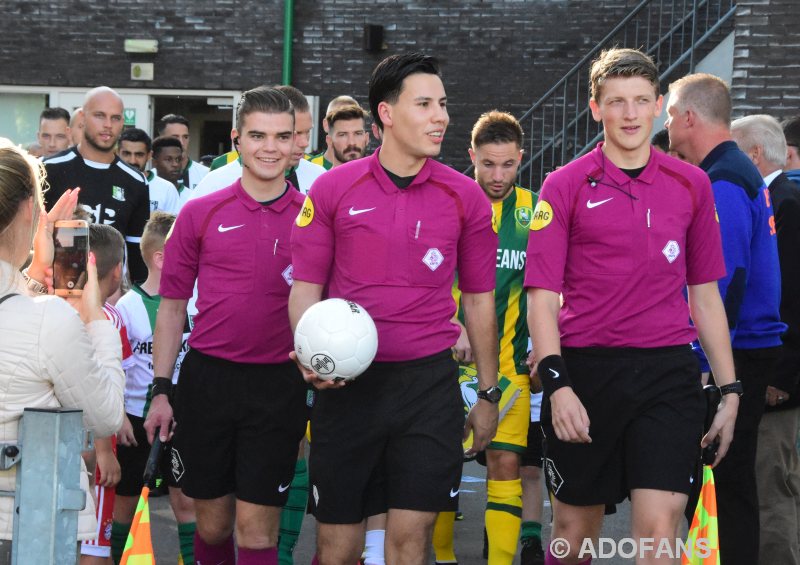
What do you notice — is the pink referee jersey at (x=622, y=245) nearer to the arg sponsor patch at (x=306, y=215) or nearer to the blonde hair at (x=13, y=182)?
the arg sponsor patch at (x=306, y=215)

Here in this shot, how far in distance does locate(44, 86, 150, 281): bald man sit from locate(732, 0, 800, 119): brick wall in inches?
230

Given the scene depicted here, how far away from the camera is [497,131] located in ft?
23.1

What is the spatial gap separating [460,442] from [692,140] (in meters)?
2.01

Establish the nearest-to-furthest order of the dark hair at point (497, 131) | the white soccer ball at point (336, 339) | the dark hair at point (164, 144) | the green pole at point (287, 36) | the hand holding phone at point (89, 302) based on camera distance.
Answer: the hand holding phone at point (89, 302), the white soccer ball at point (336, 339), the dark hair at point (497, 131), the dark hair at point (164, 144), the green pole at point (287, 36)

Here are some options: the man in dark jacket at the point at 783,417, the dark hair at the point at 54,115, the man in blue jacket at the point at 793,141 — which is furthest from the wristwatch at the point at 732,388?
the dark hair at the point at 54,115

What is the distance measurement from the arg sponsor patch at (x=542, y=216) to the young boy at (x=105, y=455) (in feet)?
6.37

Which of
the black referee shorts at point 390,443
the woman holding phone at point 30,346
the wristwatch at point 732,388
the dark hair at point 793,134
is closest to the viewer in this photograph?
the woman holding phone at point 30,346

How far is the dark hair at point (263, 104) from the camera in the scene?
5.67 metres

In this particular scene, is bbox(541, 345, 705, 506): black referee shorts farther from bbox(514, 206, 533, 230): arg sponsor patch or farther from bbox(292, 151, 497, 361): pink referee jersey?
bbox(514, 206, 533, 230): arg sponsor patch

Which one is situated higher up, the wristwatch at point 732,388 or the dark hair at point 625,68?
the dark hair at point 625,68

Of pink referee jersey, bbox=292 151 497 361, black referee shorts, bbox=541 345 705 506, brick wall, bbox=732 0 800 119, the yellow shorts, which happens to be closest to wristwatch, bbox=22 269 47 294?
pink referee jersey, bbox=292 151 497 361

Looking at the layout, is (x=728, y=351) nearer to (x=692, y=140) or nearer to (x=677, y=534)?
(x=677, y=534)

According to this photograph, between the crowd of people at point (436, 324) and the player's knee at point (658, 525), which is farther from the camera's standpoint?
the crowd of people at point (436, 324)

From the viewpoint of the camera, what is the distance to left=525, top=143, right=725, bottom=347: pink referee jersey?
4898 mm
